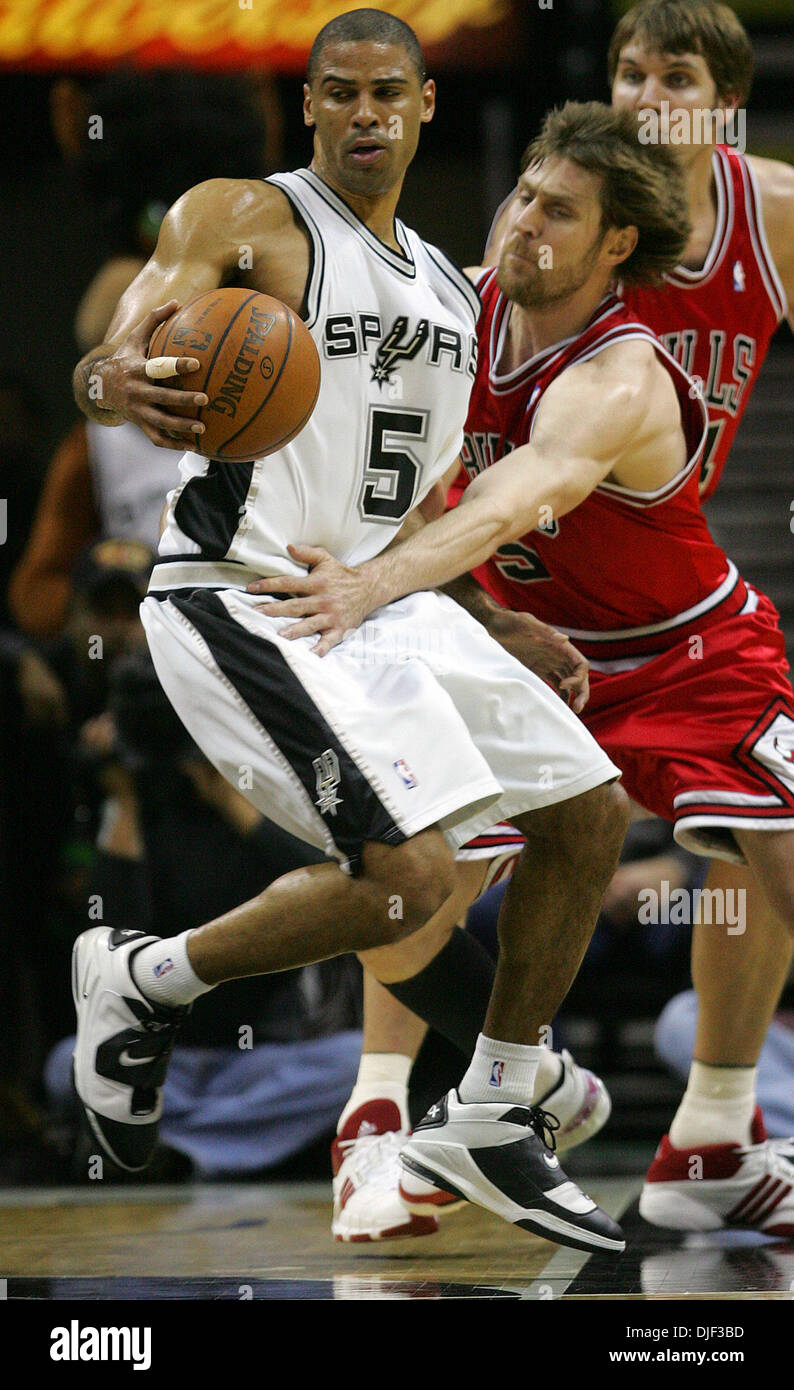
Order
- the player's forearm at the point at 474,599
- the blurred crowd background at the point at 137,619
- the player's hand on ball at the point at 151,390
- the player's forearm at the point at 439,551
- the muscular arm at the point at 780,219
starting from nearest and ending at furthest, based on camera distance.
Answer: the player's hand on ball at the point at 151,390 → the player's forearm at the point at 439,551 → the player's forearm at the point at 474,599 → the muscular arm at the point at 780,219 → the blurred crowd background at the point at 137,619

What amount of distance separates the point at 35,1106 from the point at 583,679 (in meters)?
2.92

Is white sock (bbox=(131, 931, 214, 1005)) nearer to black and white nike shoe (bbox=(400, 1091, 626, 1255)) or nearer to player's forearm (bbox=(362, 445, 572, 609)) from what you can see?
black and white nike shoe (bbox=(400, 1091, 626, 1255))

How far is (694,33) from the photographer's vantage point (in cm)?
404

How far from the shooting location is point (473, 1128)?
3.14 meters

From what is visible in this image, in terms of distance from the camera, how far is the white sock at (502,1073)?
10.4 feet

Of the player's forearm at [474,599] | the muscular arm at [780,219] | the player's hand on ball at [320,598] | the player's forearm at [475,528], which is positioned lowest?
the player's forearm at [474,599]

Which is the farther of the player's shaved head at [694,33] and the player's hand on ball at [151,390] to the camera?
the player's shaved head at [694,33]

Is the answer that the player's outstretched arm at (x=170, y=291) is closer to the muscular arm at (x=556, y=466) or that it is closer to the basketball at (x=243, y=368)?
the basketball at (x=243, y=368)

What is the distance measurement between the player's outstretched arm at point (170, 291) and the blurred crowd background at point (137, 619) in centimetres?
206

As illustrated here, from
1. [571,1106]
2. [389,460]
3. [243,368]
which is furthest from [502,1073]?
[243,368]

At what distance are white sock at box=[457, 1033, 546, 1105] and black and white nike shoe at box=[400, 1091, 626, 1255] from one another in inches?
1.0

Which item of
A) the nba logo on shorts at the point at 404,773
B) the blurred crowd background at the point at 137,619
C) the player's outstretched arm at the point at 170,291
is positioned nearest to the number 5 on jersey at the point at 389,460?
the player's outstretched arm at the point at 170,291

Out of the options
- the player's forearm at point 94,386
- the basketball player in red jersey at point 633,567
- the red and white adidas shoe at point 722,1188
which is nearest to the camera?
the player's forearm at point 94,386
